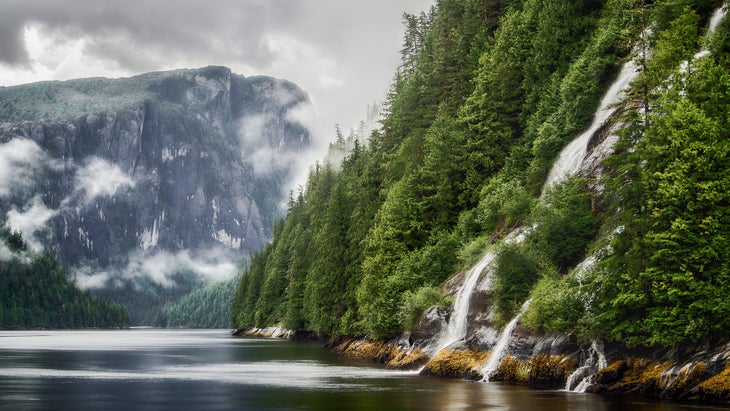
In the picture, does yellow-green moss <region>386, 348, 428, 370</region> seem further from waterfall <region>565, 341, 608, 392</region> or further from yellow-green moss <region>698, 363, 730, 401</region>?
yellow-green moss <region>698, 363, 730, 401</region>

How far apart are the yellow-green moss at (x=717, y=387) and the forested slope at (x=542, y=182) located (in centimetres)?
196

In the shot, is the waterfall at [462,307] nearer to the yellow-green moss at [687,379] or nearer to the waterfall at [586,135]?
the waterfall at [586,135]

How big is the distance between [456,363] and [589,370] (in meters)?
12.1

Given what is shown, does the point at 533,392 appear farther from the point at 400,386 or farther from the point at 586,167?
the point at 586,167

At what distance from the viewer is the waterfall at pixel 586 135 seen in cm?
5291

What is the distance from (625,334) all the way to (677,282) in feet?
15.9

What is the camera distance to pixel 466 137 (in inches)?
2859

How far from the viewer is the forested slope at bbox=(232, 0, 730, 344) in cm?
3569

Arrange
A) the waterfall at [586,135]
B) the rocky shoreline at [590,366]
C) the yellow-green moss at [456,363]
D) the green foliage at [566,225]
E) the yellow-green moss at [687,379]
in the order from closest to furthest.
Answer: the rocky shoreline at [590,366], the yellow-green moss at [687,379], the green foliage at [566,225], the yellow-green moss at [456,363], the waterfall at [586,135]

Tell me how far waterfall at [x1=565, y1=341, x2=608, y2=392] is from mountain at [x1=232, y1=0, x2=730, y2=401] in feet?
0.35

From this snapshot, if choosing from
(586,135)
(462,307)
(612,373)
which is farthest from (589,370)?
(586,135)

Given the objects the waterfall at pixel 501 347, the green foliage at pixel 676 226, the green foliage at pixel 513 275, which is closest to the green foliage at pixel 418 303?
the green foliage at pixel 513 275

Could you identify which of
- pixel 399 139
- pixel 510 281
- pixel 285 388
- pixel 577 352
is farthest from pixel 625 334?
pixel 399 139

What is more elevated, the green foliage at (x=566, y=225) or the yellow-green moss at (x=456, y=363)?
the green foliage at (x=566, y=225)
